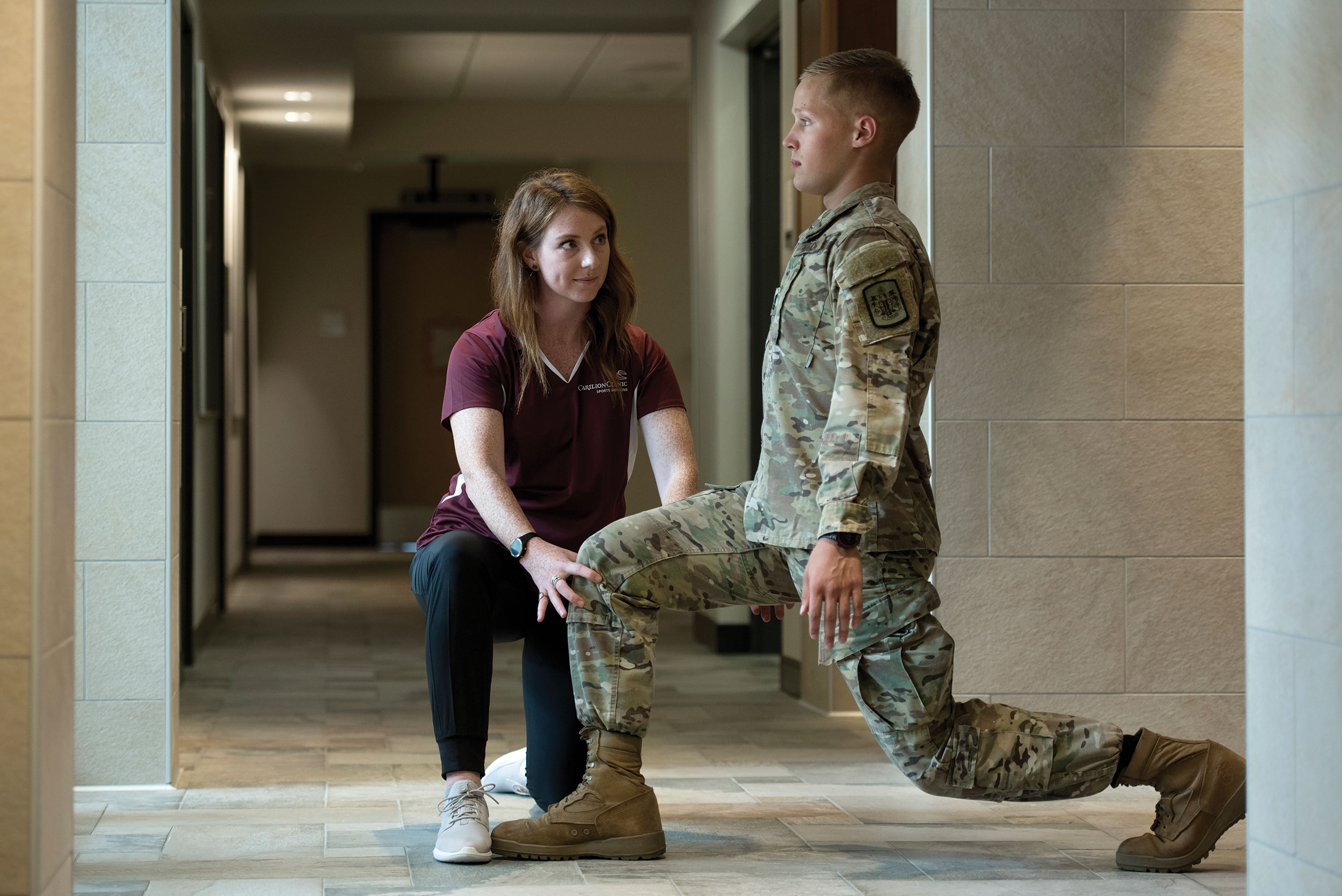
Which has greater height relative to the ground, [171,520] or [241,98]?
[241,98]

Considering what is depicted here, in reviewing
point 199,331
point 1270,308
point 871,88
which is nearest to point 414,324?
point 199,331

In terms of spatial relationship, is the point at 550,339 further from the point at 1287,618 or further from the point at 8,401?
the point at 1287,618

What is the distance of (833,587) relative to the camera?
1981mm

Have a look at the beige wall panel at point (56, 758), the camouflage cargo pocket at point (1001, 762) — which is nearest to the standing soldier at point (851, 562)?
the camouflage cargo pocket at point (1001, 762)

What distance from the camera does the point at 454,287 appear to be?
34.6ft

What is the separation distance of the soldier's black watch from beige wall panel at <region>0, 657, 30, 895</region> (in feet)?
3.34

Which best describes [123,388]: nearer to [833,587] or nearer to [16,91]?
[16,91]

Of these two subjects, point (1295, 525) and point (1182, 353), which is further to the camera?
point (1182, 353)

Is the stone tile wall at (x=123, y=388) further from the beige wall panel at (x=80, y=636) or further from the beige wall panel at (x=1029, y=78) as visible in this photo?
the beige wall panel at (x=1029, y=78)

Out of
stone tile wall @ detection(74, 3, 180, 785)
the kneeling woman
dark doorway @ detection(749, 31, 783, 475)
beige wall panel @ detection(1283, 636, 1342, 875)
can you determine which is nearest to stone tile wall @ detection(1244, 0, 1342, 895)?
beige wall panel @ detection(1283, 636, 1342, 875)

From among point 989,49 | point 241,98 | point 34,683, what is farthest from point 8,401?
point 241,98

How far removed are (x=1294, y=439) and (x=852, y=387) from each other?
1.86ft

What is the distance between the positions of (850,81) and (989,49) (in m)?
1.01

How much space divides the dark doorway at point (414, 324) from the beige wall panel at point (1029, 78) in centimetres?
770
